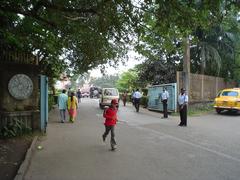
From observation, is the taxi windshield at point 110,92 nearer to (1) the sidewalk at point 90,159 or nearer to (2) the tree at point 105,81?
Result: (1) the sidewalk at point 90,159

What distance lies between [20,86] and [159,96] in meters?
12.7

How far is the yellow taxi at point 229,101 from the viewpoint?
20.8m

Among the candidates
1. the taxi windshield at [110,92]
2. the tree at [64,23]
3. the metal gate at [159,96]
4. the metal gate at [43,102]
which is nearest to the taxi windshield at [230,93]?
the metal gate at [159,96]

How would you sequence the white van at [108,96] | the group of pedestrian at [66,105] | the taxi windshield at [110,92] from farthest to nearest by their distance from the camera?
the taxi windshield at [110,92] → the white van at [108,96] → the group of pedestrian at [66,105]

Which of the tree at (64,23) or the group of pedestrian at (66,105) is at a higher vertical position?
the tree at (64,23)

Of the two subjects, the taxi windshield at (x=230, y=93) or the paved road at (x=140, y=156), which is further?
the taxi windshield at (x=230, y=93)

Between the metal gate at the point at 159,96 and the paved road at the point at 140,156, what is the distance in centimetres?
794

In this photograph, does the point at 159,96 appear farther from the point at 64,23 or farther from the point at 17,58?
the point at 64,23

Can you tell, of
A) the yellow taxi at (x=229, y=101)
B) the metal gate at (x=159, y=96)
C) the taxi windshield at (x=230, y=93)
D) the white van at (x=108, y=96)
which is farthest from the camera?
the white van at (x=108, y=96)

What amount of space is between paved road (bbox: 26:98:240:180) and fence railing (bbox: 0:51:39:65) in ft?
9.49

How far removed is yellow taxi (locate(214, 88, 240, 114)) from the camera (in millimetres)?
20750

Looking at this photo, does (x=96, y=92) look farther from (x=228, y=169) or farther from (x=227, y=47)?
(x=228, y=169)

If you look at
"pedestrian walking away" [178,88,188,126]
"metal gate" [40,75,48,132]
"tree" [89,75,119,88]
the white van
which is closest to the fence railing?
"metal gate" [40,75,48,132]

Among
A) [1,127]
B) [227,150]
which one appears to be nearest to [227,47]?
[227,150]
